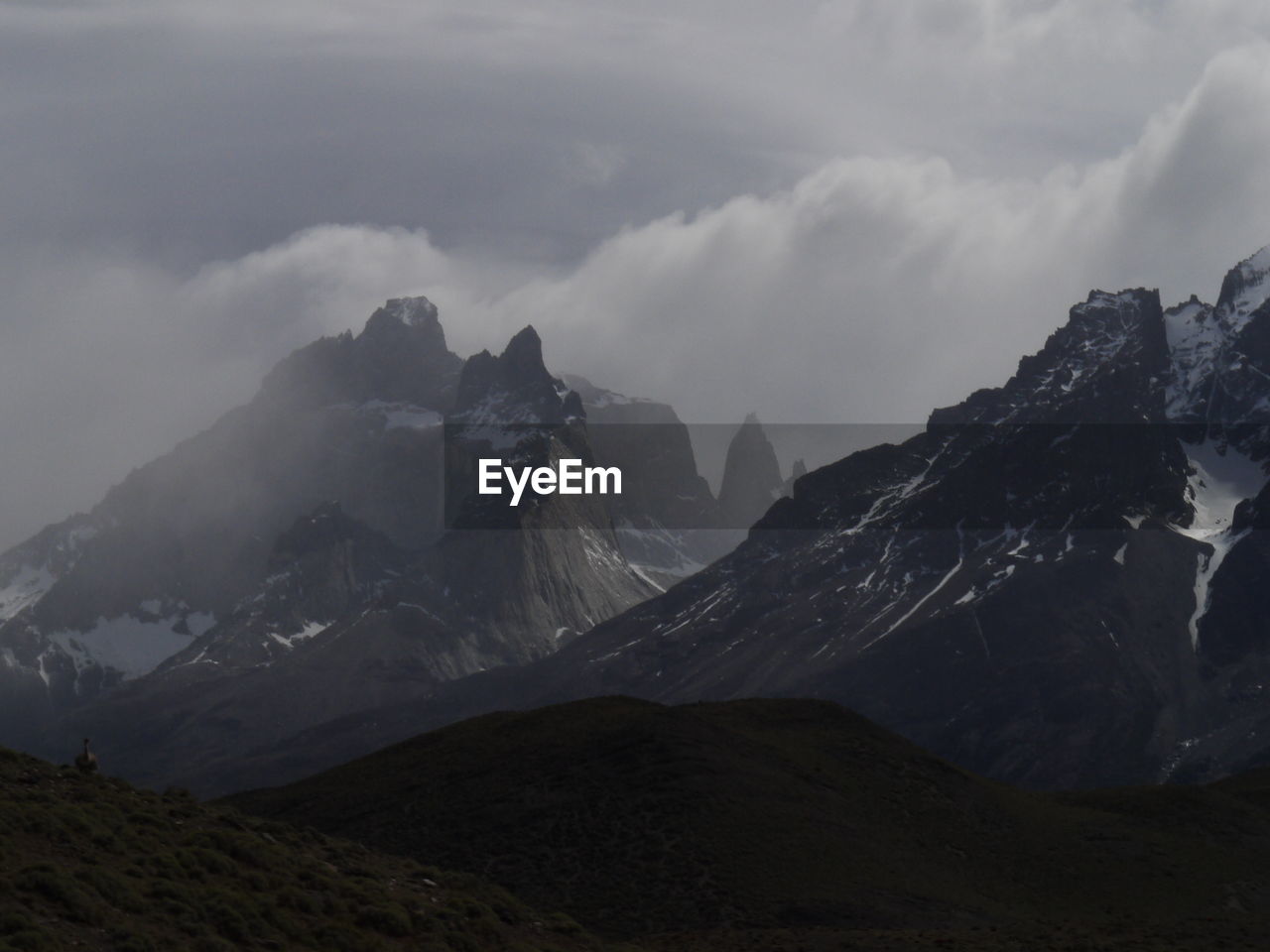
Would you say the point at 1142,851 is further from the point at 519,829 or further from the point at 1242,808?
the point at 519,829

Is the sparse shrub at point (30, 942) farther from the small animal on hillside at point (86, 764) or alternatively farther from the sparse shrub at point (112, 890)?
the small animal on hillside at point (86, 764)

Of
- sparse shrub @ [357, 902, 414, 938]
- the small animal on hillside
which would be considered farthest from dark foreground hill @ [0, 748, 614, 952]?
the small animal on hillside

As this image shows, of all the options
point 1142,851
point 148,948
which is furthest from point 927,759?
point 148,948

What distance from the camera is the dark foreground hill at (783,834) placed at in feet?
338

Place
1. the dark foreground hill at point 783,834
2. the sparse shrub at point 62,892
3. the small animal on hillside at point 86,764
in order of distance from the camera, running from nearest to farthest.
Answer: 1. the sparse shrub at point 62,892
2. the small animal on hillside at point 86,764
3. the dark foreground hill at point 783,834

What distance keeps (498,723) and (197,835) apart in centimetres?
7829

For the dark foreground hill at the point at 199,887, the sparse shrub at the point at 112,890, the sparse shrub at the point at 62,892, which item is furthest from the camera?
the sparse shrub at the point at 112,890

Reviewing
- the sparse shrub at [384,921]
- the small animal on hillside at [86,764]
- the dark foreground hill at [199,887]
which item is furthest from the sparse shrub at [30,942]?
the small animal on hillside at [86,764]

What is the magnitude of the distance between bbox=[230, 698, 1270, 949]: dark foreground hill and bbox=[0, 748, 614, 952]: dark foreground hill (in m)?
24.8

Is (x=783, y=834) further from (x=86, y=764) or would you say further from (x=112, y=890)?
(x=112, y=890)

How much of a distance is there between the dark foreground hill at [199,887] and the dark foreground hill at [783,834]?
81.3 feet

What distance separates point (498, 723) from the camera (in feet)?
471

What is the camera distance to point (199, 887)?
5997cm

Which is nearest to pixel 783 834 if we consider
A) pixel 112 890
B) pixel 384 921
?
pixel 384 921
